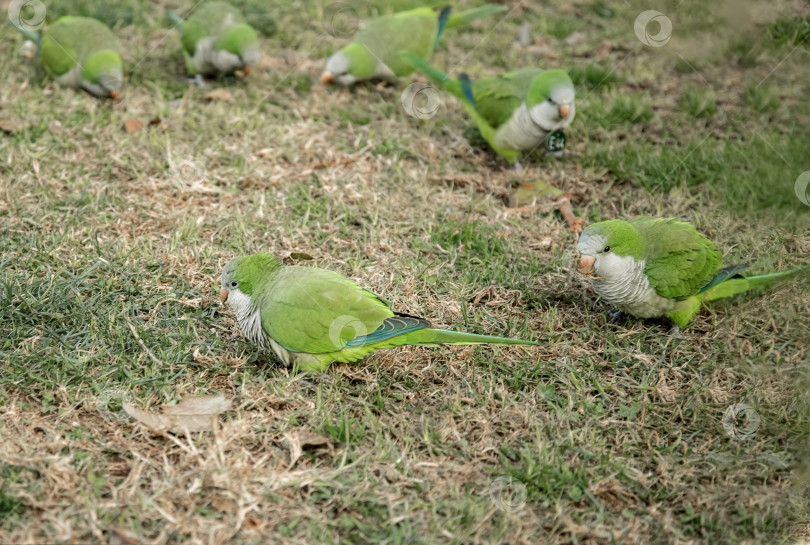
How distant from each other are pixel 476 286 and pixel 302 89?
2933mm

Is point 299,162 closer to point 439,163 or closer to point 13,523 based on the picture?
point 439,163

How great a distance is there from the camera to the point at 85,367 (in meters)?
3.40

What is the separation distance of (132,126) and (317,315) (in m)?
2.97

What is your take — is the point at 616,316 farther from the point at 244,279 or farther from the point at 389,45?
the point at 389,45

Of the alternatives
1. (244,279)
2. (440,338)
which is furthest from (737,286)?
(244,279)

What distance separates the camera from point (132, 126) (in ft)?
17.9

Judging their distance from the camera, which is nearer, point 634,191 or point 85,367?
point 85,367

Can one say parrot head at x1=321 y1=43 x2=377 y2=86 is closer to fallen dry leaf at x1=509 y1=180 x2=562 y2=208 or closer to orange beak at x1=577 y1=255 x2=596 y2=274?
fallen dry leaf at x1=509 y1=180 x2=562 y2=208

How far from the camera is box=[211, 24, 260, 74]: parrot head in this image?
602 centimetres

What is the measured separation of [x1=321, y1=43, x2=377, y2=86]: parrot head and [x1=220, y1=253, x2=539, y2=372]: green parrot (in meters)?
3.14

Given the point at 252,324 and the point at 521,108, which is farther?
→ the point at 521,108

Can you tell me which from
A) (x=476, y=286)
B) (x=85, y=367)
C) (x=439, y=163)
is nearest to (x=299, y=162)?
(x=439, y=163)

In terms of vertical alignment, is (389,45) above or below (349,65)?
above

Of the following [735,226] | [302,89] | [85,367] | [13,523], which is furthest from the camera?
[302,89]
